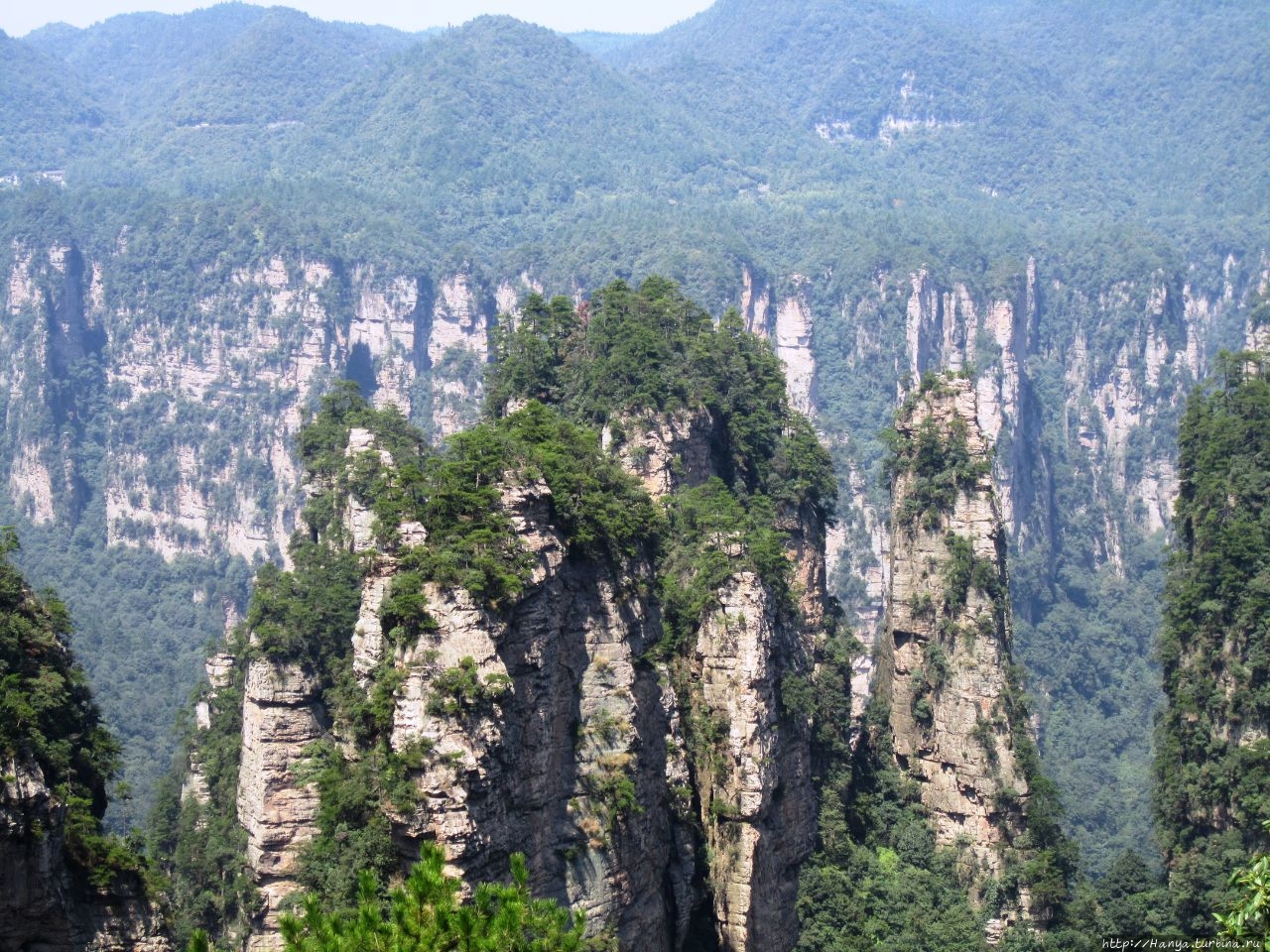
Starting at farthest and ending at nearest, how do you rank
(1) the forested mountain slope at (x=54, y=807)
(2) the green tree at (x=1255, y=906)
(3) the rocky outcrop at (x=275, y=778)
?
(3) the rocky outcrop at (x=275, y=778) → (1) the forested mountain slope at (x=54, y=807) → (2) the green tree at (x=1255, y=906)

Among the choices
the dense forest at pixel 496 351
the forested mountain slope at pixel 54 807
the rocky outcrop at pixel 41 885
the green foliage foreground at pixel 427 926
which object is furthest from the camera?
the dense forest at pixel 496 351

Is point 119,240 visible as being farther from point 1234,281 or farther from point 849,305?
point 1234,281

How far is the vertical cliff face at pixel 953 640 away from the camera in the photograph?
53.6 meters

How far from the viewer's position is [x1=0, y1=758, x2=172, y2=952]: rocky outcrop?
26969 millimetres

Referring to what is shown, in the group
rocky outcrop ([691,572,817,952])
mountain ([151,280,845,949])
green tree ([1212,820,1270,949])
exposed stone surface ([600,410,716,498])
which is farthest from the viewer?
exposed stone surface ([600,410,716,498])

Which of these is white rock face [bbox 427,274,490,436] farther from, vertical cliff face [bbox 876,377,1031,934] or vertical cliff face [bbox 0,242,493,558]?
vertical cliff face [bbox 876,377,1031,934]

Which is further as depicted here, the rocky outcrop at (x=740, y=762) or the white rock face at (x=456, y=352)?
the white rock face at (x=456, y=352)

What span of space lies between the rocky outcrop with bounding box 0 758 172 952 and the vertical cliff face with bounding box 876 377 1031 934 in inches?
1157

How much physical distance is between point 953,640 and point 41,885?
108 feet

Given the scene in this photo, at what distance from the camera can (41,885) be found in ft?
90.4

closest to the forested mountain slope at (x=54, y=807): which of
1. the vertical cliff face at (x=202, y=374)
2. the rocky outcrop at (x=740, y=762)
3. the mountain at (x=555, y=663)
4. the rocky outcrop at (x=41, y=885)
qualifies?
the rocky outcrop at (x=41, y=885)

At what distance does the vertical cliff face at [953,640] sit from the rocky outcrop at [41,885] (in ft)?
96.4

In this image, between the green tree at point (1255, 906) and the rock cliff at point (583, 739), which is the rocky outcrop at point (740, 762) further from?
the green tree at point (1255, 906)

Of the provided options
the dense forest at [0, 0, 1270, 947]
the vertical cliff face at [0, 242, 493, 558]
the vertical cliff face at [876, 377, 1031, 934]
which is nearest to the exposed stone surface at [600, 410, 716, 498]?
the vertical cliff face at [876, 377, 1031, 934]
